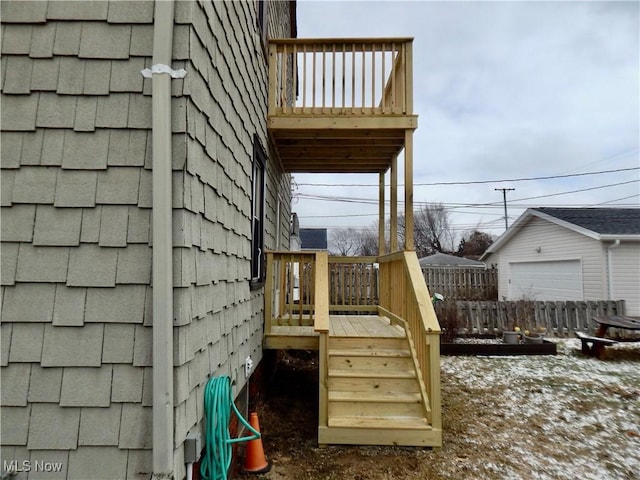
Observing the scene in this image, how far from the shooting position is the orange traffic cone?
2930 mm

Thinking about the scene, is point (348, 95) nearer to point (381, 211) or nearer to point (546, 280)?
point (381, 211)

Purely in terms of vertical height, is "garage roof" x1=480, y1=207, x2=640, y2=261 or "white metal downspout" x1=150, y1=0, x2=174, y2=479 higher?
"garage roof" x1=480, y1=207, x2=640, y2=261

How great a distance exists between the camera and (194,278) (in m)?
1.96

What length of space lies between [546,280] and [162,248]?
47.4 feet

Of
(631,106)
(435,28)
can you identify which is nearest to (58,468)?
(435,28)

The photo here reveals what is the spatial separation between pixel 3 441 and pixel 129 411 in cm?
57

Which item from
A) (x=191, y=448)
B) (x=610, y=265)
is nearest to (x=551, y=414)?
(x=191, y=448)

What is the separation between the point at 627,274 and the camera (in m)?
10.5

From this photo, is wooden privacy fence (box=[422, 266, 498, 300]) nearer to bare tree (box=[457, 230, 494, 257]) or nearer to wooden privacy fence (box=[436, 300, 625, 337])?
wooden privacy fence (box=[436, 300, 625, 337])

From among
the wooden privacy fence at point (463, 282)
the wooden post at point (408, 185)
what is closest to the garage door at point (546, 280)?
the wooden privacy fence at point (463, 282)

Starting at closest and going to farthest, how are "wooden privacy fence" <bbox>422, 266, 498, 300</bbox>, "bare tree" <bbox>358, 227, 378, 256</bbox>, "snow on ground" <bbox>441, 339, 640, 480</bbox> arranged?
"snow on ground" <bbox>441, 339, 640, 480</bbox> → "wooden privacy fence" <bbox>422, 266, 498, 300</bbox> → "bare tree" <bbox>358, 227, 378, 256</bbox>

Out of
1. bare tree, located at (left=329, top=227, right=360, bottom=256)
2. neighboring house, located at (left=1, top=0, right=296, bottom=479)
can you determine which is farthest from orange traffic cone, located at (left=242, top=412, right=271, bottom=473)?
bare tree, located at (left=329, top=227, right=360, bottom=256)

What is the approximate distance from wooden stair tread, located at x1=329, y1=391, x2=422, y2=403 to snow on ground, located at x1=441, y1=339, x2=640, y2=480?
61cm

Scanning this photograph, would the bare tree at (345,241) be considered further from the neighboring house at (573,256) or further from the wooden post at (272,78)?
the wooden post at (272,78)
